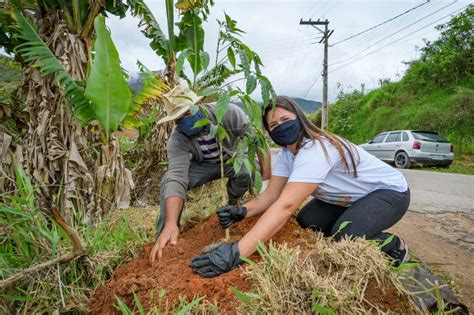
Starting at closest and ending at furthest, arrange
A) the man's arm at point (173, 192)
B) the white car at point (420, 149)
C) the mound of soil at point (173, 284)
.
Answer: the mound of soil at point (173, 284)
the man's arm at point (173, 192)
the white car at point (420, 149)

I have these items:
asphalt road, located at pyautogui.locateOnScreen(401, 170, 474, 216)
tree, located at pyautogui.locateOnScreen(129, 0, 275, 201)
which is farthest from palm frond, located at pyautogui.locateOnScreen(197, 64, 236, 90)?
asphalt road, located at pyautogui.locateOnScreen(401, 170, 474, 216)

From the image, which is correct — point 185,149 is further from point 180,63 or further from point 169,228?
point 180,63

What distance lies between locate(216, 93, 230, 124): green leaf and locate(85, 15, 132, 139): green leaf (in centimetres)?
116

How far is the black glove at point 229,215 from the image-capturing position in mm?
2025

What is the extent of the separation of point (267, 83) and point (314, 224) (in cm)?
133

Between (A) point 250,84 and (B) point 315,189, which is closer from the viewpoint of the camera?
(A) point 250,84

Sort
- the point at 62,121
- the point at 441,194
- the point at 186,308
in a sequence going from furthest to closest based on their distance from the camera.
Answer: the point at 441,194
the point at 62,121
the point at 186,308

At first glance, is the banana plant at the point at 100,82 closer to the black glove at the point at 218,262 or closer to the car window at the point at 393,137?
the black glove at the point at 218,262

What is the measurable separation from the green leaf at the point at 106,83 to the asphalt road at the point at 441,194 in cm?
411

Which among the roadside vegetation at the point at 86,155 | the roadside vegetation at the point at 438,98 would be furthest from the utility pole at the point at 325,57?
the roadside vegetation at the point at 86,155

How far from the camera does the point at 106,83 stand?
2475 millimetres

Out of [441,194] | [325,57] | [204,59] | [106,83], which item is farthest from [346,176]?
[325,57]

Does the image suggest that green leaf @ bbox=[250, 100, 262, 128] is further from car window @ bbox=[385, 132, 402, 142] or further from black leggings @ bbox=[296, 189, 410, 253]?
car window @ bbox=[385, 132, 402, 142]

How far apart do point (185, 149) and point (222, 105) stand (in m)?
1.31
